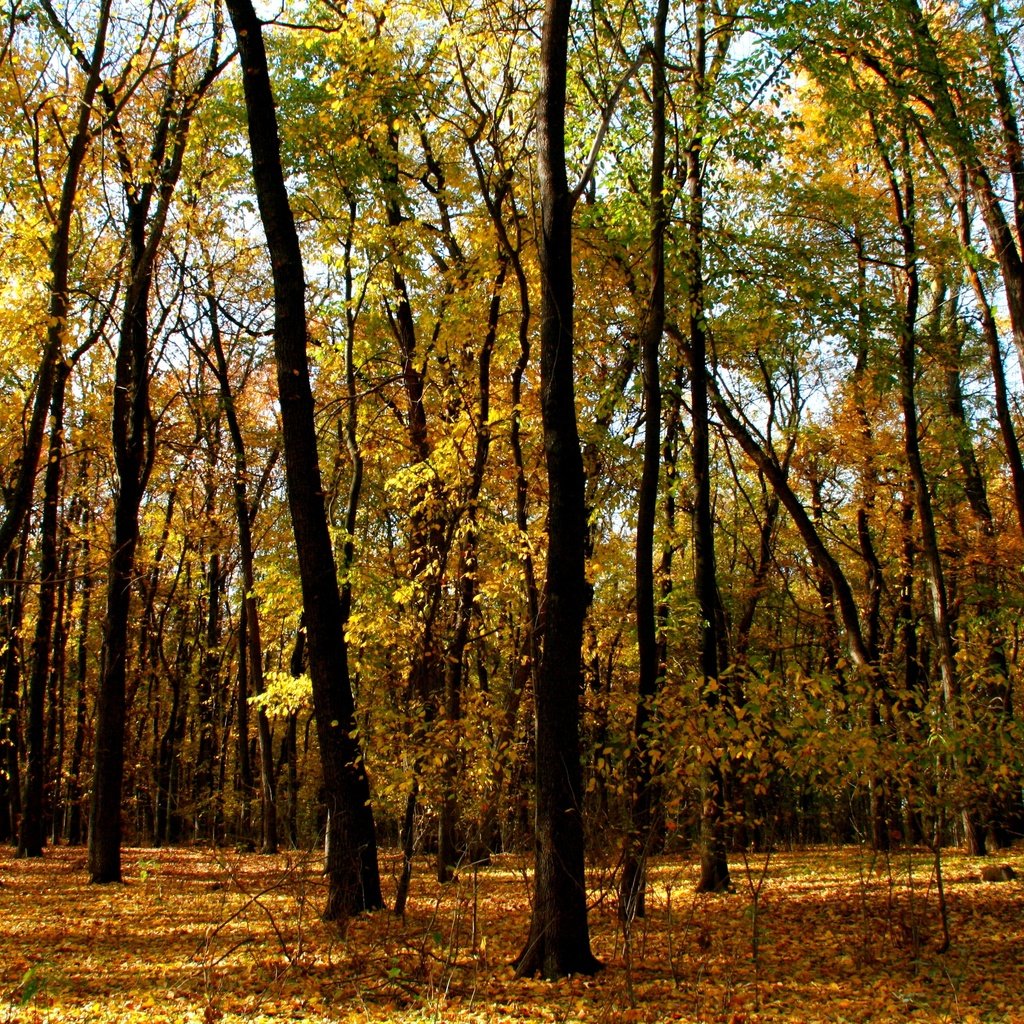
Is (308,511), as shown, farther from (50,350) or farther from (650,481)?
(650,481)

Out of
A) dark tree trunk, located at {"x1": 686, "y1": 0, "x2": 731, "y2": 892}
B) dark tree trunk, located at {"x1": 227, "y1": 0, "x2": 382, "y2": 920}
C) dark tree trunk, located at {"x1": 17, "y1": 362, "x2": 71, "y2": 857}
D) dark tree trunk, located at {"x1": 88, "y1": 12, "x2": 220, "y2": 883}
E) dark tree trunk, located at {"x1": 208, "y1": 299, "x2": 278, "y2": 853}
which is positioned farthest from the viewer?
dark tree trunk, located at {"x1": 208, "y1": 299, "x2": 278, "y2": 853}

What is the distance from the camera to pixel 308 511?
7504 millimetres

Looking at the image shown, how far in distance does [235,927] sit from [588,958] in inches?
149

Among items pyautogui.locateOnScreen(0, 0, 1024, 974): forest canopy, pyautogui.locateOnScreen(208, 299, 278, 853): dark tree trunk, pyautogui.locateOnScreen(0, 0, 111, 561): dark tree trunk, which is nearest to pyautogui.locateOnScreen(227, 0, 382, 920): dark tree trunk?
pyautogui.locateOnScreen(0, 0, 1024, 974): forest canopy

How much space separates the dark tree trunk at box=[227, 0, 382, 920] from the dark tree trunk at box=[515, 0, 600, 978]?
2.34 metres

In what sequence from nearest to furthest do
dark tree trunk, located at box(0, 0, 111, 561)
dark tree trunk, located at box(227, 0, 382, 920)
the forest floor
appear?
1. the forest floor
2. dark tree trunk, located at box(0, 0, 111, 561)
3. dark tree trunk, located at box(227, 0, 382, 920)

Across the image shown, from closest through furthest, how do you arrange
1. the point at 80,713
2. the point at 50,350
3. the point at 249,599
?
the point at 50,350
the point at 249,599
the point at 80,713

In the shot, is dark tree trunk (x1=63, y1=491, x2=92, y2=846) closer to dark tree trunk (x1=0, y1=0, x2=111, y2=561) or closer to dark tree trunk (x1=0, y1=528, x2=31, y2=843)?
dark tree trunk (x1=0, y1=528, x2=31, y2=843)

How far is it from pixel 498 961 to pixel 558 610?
255 cm

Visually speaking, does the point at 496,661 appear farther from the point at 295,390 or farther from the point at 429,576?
the point at 295,390

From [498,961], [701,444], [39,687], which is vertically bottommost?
[498,961]

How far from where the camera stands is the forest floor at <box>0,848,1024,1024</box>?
4.71 metres

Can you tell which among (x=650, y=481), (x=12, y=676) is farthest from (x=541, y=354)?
(x=12, y=676)

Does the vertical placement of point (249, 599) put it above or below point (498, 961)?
A: above
